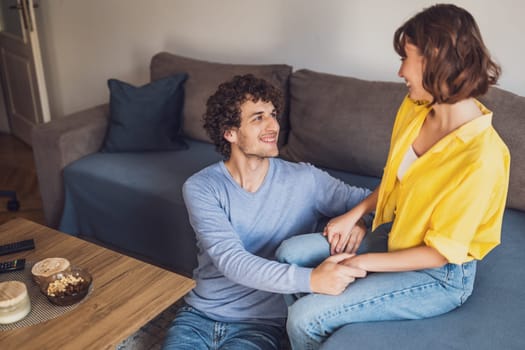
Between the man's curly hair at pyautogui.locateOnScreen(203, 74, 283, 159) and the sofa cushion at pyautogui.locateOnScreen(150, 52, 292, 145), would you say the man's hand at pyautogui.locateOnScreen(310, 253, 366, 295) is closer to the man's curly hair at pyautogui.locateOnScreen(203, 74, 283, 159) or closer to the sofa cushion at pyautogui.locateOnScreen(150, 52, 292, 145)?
the man's curly hair at pyautogui.locateOnScreen(203, 74, 283, 159)

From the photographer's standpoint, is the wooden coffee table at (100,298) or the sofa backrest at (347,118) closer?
the wooden coffee table at (100,298)

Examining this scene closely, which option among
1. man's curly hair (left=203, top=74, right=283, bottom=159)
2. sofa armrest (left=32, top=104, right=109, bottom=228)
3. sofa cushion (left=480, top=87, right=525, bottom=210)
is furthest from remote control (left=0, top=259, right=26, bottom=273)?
sofa cushion (left=480, top=87, right=525, bottom=210)

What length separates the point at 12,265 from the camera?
1.51 meters

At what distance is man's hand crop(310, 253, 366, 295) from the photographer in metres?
1.29

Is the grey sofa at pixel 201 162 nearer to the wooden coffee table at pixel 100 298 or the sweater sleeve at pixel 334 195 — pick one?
the sweater sleeve at pixel 334 195

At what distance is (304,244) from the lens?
1.44 metres

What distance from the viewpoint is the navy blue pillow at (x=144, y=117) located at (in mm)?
2457

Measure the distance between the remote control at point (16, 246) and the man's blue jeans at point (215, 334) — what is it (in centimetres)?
49

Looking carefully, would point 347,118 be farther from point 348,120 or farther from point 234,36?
point 234,36

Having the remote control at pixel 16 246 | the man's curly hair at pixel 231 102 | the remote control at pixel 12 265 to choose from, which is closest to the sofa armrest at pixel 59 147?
the remote control at pixel 16 246

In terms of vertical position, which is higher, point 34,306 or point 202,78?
point 202,78

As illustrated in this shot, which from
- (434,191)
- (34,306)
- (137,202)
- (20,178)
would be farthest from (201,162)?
(20,178)

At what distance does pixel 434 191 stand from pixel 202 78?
5.13ft

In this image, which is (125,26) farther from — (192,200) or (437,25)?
(437,25)
